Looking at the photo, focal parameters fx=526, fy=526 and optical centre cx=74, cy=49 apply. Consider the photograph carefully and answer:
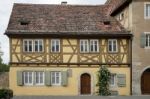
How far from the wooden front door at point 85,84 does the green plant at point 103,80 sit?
1191 mm

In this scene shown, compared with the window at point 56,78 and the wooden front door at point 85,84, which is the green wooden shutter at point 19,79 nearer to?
the window at point 56,78

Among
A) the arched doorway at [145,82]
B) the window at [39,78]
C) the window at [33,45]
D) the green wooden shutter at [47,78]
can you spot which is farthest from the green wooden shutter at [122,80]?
the window at [33,45]

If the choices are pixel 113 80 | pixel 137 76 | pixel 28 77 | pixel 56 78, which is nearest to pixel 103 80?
pixel 113 80

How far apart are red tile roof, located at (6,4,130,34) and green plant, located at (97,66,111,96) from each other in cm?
340

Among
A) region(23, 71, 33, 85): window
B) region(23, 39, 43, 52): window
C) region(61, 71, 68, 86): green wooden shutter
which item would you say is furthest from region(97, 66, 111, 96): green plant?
region(23, 71, 33, 85): window

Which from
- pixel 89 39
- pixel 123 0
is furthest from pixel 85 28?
pixel 123 0

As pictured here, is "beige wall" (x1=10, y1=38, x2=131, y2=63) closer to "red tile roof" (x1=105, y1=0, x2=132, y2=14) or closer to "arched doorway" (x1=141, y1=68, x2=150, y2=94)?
"arched doorway" (x1=141, y1=68, x2=150, y2=94)

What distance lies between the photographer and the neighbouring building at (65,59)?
44.9m

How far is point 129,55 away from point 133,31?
2.10 m

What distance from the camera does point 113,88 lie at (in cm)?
4525

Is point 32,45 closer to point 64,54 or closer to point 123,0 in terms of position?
point 64,54

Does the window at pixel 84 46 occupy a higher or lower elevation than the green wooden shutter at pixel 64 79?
higher

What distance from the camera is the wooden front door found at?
45500 millimetres

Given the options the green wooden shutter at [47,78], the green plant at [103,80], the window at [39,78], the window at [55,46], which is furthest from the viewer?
the window at [55,46]
